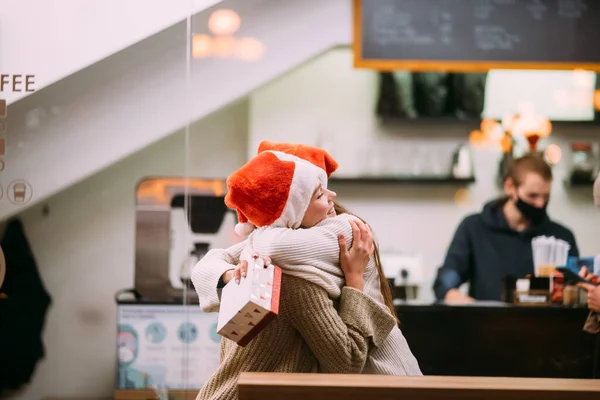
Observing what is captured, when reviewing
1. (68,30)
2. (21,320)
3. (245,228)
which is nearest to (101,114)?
(68,30)

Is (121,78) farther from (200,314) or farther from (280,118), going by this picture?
(280,118)

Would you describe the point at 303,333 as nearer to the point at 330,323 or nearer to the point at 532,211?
the point at 330,323

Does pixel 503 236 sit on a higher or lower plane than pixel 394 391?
higher

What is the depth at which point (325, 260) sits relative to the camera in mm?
1574

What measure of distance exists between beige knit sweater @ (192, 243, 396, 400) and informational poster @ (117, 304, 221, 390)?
6.60 ft

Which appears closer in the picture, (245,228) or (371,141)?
(245,228)

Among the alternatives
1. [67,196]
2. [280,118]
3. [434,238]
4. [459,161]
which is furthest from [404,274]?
[67,196]

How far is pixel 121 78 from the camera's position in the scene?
10.7ft

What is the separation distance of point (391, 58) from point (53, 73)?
1820 mm

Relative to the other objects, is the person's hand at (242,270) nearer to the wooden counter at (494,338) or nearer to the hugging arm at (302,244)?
the hugging arm at (302,244)

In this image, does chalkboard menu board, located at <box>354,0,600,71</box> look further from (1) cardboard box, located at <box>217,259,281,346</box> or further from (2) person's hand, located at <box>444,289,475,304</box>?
(1) cardboard box, located at <box>217,259,281,346</box>

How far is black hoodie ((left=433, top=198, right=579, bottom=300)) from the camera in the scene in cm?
401

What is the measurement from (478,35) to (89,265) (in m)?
2.26

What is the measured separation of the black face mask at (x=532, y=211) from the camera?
13.0ft
